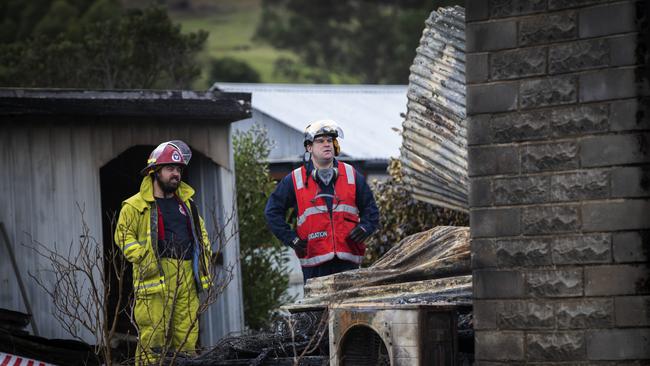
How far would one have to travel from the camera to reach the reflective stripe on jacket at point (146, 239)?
10.2 metres

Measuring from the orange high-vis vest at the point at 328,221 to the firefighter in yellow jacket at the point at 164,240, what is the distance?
82cm

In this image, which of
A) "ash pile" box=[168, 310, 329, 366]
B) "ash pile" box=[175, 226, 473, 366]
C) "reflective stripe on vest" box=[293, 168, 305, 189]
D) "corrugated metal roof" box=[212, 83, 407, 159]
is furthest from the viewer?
"corrugated metal roof" box=[212, 83, 407, 159]

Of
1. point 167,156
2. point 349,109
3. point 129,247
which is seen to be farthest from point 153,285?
point 349,109

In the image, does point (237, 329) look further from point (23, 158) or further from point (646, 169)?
point (646, 169)

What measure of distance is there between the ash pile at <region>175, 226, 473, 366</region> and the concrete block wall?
1321mm

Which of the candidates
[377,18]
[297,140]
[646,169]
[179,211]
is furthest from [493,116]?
[377,18]

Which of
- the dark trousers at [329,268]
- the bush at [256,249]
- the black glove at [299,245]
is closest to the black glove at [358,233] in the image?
the dark trousers at [329,268]

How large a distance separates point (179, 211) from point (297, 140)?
51.8 ft

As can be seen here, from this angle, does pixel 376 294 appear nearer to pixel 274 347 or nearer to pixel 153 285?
pixel 274 347

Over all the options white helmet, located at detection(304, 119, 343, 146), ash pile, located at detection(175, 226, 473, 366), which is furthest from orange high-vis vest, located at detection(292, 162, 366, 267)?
ash pile, located at detection(175, 226, 473, 366)

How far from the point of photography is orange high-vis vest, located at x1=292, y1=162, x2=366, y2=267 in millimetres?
10469

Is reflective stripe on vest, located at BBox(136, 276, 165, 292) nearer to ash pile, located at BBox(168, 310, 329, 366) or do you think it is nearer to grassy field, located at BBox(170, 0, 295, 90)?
ash pile, located at BBox(168, 310, 329, 366)

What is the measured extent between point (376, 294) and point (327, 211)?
1.90 metres

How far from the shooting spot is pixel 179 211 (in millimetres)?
10562
